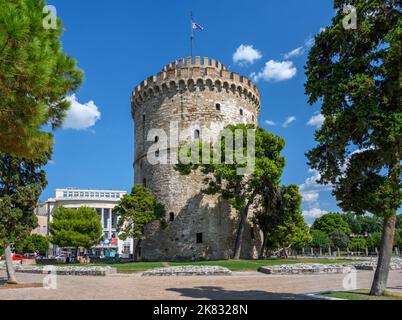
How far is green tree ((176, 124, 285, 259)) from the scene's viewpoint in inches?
1051

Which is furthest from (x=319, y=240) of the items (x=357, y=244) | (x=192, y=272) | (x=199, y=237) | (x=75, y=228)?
(x=192, y=272)

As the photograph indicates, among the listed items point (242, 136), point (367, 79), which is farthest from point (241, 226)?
point (367, 79)

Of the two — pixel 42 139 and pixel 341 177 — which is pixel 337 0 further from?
pixel 42 139

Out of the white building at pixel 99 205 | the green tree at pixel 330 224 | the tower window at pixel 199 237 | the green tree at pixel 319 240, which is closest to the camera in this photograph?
the tower window at pixel 199 237

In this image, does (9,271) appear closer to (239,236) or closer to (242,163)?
(242,163)

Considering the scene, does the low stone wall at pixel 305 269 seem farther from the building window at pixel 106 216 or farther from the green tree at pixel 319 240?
the building window at pixel 106 216

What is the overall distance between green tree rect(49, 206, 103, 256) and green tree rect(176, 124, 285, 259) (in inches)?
780

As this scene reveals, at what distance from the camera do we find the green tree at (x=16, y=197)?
15734 millimetres

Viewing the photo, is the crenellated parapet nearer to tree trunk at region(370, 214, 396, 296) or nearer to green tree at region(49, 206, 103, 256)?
green tree at region(49, 206, 103, 256)

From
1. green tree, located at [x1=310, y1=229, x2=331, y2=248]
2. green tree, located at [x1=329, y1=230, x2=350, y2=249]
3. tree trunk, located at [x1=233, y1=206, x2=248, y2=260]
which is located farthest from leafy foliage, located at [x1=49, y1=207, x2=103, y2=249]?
green tree, located at [x1=329, y1=230, x2=350, y2=249]

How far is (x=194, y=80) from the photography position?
33344 millimetres

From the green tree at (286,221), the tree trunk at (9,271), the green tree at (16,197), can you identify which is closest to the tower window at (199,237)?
the green tree at (286,221)

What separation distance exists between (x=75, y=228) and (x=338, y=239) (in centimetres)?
4171

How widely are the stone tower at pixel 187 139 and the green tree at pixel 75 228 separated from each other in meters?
Result: 11.7
